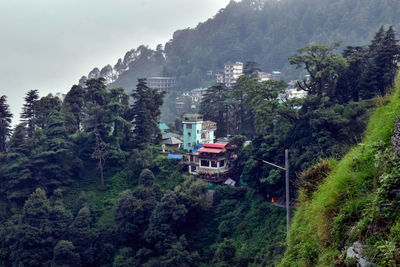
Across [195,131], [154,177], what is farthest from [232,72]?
→ [154,177]

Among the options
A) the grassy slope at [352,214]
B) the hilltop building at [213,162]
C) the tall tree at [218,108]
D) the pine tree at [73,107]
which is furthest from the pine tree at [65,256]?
the grassy slope at [352,214]

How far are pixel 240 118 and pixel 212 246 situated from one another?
597 inches

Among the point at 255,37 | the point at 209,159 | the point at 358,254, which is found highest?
the point at 255,37

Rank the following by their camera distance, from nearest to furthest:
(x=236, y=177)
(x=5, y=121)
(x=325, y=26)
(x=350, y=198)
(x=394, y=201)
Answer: (x=394, y=201)
(x=350, y=198)
(x=236, y=177)
(x=5, y=121)
(x=325, y=26)

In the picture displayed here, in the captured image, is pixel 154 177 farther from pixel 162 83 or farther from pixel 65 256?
pixel 162 83

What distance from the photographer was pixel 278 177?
1967 cm

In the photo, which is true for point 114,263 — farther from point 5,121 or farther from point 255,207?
point 5,121

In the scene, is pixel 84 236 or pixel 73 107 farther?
pixel 73 107

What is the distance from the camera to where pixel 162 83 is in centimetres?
6844

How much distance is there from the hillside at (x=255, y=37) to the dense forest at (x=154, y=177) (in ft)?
126

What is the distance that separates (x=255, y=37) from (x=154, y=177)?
54981 millimetres

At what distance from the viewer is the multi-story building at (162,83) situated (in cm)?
6781

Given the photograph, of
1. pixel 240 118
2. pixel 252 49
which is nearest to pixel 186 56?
pixel 252 49

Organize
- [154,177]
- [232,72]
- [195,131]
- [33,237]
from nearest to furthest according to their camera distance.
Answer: [33,237]
[154,177]
[195,131]
[232,72]
